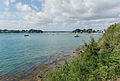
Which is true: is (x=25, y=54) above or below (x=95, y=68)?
below

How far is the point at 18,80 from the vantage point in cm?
1005

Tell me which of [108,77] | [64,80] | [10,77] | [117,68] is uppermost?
[117,68]

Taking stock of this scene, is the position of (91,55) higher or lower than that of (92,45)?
lower

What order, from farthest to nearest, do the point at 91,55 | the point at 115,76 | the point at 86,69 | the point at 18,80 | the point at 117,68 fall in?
the point at 18,80 < the point at 91,55 < the point at 86,69 < the point at 117,68 < the point at 115,76

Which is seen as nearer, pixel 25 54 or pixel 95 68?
pixel 95 68

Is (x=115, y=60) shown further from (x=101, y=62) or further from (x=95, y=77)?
(x=95, y=77)

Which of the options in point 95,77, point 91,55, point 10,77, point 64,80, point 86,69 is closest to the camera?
point 95,77

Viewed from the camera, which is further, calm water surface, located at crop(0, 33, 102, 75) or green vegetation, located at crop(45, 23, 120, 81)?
calm water surface, located at crop(0, 33, 102, 75)

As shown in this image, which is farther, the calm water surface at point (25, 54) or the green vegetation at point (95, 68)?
the calm water surface at point (25, 54)

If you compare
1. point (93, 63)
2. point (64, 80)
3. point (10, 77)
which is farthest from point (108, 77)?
point (10, 77)

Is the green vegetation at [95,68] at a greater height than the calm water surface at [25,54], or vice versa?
the green vegetation at [95,68]

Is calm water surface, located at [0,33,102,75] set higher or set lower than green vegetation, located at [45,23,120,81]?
lower

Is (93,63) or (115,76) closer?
(115,76)

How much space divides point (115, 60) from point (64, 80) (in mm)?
3777
